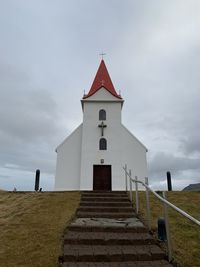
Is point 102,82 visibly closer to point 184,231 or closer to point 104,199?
point 104,199

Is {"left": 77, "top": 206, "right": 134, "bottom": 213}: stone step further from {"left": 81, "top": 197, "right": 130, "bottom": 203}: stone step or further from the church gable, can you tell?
the church gable

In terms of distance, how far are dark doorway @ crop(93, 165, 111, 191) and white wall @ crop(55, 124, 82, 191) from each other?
1.25 meters

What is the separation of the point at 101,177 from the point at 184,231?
10701mm

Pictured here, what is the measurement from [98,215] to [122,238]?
2.27 m

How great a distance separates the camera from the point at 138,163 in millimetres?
17438

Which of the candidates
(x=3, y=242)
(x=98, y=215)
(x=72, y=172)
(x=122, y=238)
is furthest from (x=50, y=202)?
(x=72, y=172)

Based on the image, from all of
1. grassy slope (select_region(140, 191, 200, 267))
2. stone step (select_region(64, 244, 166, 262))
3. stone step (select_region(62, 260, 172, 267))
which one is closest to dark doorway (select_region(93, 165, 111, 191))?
grassy slope (select_region(140, 191, 200, 267))

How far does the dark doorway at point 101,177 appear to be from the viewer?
16.7 meters

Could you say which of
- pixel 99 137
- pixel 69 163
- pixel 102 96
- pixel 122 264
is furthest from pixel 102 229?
pixel 102 96

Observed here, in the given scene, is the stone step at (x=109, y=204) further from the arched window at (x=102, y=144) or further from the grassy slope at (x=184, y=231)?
the arched window at (x=102, y=144)

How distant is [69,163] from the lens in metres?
17.4

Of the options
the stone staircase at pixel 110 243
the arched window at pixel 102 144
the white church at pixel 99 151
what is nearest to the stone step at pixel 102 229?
the stone staircase at pixel 110 243

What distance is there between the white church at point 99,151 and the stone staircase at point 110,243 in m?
8.59

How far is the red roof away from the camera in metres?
19.6
